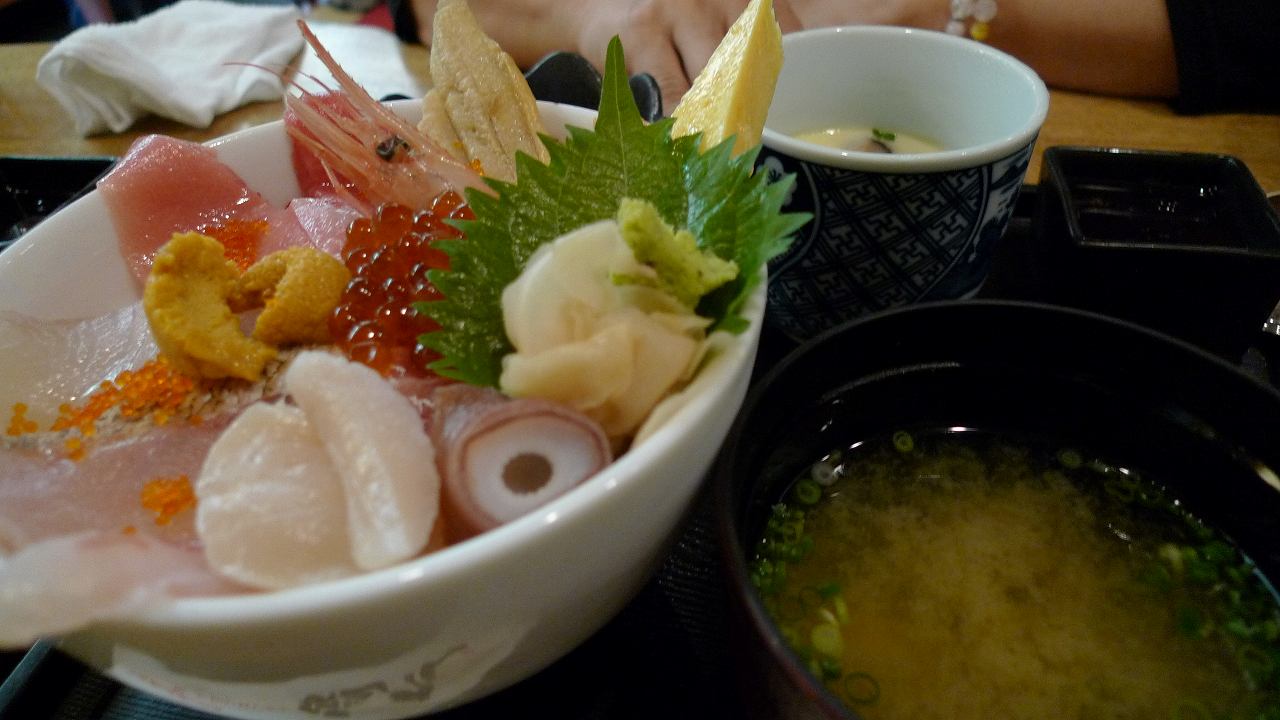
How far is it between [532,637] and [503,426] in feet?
0.53

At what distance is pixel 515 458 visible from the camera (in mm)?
606

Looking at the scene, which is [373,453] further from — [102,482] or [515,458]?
[102,482]

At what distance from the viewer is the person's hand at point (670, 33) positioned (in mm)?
1996

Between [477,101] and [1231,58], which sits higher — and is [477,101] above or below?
above

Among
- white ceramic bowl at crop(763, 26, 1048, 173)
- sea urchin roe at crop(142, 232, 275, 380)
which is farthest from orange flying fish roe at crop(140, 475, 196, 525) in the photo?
white ceramic bowl at crop(763, 26, 1048, 173)

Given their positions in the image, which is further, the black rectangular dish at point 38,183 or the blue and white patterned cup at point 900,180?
the black rectangular dish at point 38,183

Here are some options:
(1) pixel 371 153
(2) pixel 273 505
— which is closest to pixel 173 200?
(1) pixel 371 153

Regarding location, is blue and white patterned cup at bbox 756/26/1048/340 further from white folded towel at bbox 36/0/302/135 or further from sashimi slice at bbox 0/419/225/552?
white folded towel at bbox 36/0/302/135

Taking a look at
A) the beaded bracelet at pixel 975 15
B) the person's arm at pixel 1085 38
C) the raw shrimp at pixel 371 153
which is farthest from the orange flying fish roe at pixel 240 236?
the beaded bracelet at pixel 975 15

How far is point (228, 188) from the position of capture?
3.29 feet

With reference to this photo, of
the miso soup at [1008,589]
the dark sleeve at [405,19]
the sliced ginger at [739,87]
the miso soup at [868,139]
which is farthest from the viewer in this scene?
the dark sleeve at [405,19]

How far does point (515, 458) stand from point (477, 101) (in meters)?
0.62

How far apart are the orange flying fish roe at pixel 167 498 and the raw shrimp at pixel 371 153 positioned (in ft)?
1.40

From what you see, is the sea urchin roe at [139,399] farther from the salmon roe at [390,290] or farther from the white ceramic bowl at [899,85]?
the white ceramic bowl at [899,85]
